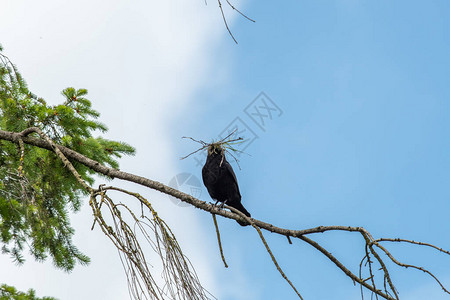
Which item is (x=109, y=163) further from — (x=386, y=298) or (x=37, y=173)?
(x=386, y=298)

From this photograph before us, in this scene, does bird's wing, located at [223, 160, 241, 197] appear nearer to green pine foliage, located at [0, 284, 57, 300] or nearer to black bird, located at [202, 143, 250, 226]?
black bird, located at [202, 143, 250, 226]

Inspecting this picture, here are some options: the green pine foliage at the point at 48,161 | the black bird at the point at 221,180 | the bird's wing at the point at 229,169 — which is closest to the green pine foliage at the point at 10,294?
the green pine foliage at the point at 48,161

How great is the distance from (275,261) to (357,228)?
46cm

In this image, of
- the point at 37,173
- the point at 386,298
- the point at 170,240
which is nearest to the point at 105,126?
the point at 37,173

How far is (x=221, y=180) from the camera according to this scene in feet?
17.0

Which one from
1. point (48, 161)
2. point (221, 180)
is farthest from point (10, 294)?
point (221, 180)

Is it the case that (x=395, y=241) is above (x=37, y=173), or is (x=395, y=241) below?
below

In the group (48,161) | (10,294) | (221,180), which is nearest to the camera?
(48,161)

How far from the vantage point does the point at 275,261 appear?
2135 millimetres

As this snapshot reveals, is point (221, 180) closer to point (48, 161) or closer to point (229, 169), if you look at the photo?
point (229, 169)

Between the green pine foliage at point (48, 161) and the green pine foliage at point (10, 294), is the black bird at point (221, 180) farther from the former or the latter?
the green pine foliage at point (10, 294)

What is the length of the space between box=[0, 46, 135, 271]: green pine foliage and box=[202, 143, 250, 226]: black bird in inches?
34.4

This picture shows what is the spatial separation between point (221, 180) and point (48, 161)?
1913 mm

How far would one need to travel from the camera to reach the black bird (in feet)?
16.9
